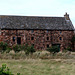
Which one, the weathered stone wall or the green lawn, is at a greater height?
the weathered stone wall

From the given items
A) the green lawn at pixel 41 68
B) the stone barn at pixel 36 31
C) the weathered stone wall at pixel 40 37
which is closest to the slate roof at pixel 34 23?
the stone barn at pixel 36 31

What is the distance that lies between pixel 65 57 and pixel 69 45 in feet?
74.4

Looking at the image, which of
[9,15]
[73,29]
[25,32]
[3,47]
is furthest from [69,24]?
[3,47]

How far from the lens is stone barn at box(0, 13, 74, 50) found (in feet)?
124

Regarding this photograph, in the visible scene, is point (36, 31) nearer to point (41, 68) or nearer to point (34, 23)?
point (34, 23)

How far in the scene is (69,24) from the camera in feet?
136

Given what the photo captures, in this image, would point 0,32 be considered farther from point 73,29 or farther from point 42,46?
point 73,29

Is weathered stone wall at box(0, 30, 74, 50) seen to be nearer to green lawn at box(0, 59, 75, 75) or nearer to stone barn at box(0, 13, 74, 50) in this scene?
stone barn at box(0, 13, 74, 50)

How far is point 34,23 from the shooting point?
4016 cm

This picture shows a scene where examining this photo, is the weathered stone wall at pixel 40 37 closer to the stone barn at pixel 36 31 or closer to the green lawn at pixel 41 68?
the stone barn at pixel 36 31

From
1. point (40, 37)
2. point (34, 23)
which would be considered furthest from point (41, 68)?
point (34, 23)

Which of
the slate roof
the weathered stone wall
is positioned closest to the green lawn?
the weathered stone wall

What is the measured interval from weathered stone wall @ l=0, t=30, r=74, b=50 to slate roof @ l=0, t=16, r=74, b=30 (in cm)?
117

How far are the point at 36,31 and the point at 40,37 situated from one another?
1658 mm
